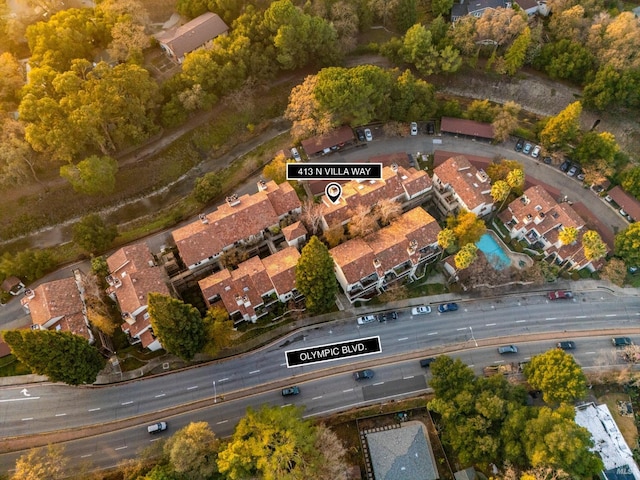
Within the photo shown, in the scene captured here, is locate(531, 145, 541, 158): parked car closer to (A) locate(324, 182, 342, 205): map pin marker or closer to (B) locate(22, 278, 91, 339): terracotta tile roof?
(A) locate(324, 182, 342, 205): map pin marker

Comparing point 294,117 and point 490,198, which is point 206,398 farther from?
point 490,198

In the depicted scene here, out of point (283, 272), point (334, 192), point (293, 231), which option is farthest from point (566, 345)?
point (293, 231)

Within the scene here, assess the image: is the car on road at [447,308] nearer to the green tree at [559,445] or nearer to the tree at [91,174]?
the green tree at [559,445]

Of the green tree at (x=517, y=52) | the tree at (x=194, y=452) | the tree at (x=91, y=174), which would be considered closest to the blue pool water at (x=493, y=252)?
the green tree at (x=517, y=52)

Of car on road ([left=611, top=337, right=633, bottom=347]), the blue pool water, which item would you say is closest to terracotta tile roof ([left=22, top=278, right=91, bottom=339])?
the blue pool water

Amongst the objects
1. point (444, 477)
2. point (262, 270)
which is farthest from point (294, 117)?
point (444, 477)

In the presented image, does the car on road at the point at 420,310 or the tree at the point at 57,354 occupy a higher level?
the car on road at the point at 420,310
